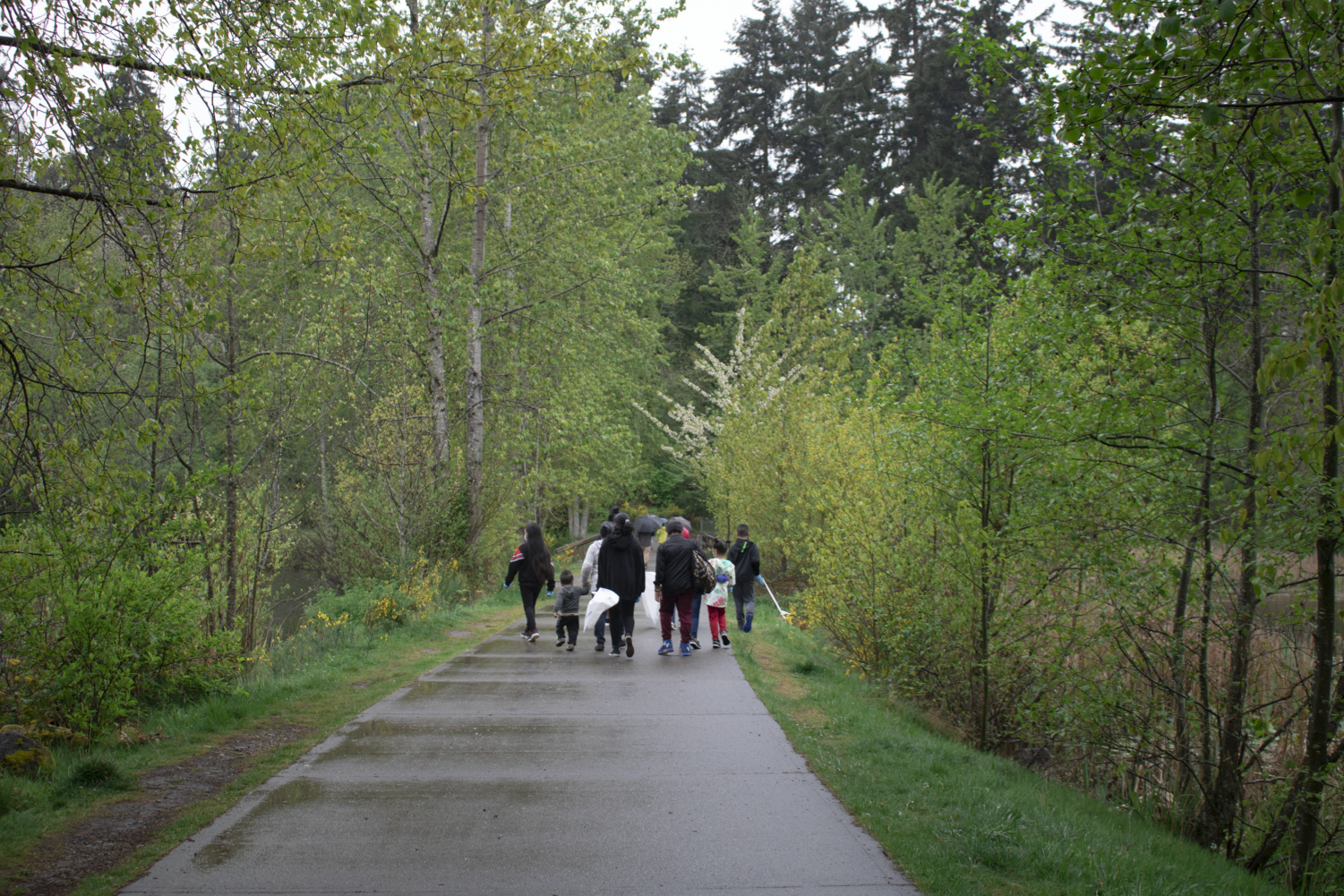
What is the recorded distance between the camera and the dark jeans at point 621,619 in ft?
36.7

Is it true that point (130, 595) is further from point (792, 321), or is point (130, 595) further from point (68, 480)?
point (792, 321)

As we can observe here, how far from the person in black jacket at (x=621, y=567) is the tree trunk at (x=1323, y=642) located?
6955 mm

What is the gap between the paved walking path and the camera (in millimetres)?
4219

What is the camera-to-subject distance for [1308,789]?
17.6 ft

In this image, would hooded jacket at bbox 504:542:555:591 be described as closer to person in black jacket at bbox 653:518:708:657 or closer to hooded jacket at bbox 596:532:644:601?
hooded jacket at bbox 596:532:644:601

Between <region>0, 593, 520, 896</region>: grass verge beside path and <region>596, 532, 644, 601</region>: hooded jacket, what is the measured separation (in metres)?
2.21

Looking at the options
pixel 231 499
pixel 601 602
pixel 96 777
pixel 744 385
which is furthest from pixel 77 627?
pixel 744 385

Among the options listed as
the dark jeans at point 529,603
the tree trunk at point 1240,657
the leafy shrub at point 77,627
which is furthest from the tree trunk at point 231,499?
the tree trunk at point 1240,657

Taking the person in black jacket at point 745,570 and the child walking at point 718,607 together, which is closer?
the child walking at point 718,607

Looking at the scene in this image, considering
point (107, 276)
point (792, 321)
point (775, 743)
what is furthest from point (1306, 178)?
point (792, 321)

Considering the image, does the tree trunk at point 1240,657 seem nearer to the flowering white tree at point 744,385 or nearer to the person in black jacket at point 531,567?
the person in black jacket at point 531,567

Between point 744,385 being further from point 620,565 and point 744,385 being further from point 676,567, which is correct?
point 620,565

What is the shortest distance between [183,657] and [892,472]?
652 cm

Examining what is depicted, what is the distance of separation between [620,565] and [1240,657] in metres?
6.56
